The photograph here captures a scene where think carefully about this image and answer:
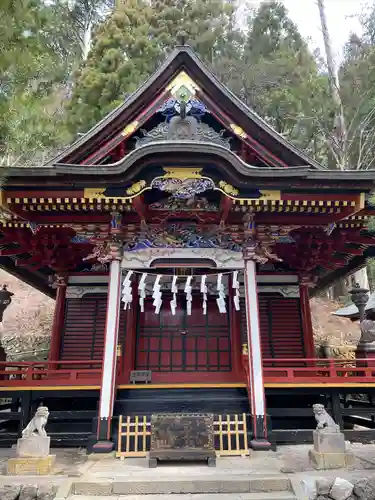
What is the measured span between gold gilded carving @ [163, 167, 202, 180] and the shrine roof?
228 centimetres

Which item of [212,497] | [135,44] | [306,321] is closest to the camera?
[212,497]

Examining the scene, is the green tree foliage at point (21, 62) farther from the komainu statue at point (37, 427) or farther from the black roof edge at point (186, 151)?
the komainu statue at point (37, 427)

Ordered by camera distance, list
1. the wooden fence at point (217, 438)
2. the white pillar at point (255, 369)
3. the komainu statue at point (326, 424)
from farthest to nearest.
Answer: the white pillar at point (255, 369)
the wooden fence at point (217, 438)
the komainu statue at point (326, 424)

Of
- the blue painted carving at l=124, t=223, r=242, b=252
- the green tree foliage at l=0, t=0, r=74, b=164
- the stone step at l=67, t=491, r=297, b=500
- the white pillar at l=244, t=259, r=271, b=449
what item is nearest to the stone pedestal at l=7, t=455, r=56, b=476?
the stone step at l=67, t=491, r=297, b=500

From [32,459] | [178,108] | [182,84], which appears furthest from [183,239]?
[32,459]

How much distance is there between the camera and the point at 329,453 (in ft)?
21.2

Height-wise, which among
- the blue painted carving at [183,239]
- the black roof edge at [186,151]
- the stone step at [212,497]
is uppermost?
the black roof edge at [186,151]

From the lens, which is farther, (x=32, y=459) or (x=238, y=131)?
(x=238, y=131)

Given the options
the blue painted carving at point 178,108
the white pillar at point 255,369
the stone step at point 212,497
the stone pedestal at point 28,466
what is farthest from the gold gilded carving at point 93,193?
the stone step at point 212,497

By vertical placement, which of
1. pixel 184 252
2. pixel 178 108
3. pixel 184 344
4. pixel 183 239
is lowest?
pixel 184 344

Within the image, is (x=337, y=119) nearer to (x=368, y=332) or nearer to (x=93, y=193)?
(x=368, y=332)

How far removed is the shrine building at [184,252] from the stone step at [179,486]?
1.67m

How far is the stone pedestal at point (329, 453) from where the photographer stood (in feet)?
20.9

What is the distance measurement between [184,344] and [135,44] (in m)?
21.9
